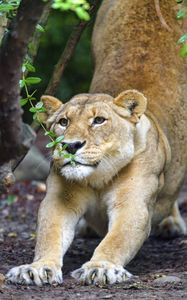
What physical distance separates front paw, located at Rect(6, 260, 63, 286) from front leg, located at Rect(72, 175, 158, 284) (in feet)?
0.48

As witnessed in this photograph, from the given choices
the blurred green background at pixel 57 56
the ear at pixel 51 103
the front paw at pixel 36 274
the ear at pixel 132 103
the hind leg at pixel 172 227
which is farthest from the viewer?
the blurred green background at pixel 57 56

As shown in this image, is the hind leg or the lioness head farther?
the hind leg

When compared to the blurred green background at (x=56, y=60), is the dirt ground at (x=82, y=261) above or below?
below

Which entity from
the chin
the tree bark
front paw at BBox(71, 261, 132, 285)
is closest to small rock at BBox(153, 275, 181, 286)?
front paw at BBox(71, 261, 132, 285)

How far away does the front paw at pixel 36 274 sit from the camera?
5.43m

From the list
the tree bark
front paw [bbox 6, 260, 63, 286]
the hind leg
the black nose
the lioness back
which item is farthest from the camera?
the hind leg

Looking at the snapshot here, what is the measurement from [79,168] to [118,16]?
2.36m

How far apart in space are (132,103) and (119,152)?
1.30 feet

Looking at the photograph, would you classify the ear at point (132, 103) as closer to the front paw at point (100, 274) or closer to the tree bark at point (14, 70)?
the front paw at point (100, 274)

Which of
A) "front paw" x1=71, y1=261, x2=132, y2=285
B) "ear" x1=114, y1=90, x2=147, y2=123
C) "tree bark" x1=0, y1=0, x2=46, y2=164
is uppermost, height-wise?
"tree bark" x1=0, y1=0, x2=46, y2=164

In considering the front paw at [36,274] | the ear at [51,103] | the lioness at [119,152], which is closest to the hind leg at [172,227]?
the lioness at [119,152]

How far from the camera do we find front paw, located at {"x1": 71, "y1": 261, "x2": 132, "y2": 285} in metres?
5.47

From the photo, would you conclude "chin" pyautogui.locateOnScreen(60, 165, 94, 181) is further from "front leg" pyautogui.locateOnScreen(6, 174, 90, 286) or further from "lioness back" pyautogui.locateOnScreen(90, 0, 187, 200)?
"lioness back" pyautogui.locateOnScreen(90, 0, 187, 200)

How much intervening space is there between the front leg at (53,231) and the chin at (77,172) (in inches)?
13.6
